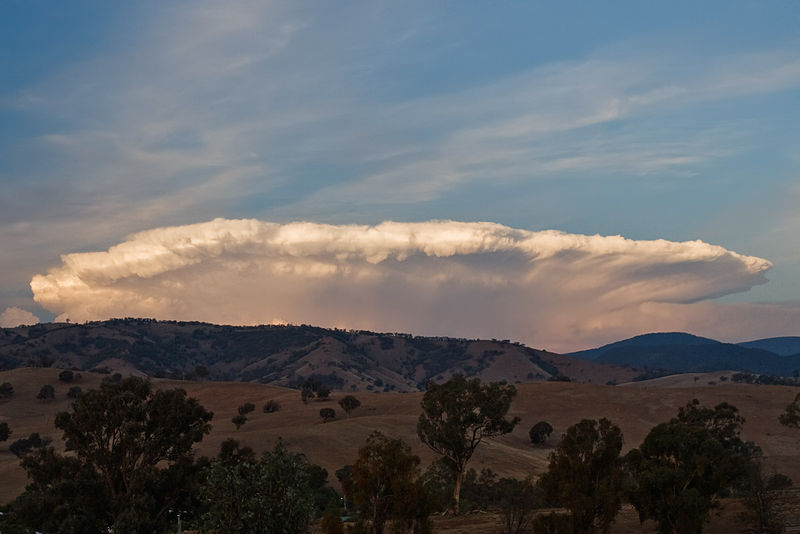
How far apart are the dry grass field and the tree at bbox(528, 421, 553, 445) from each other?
135 centimetres

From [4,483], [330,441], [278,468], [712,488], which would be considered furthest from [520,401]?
[278,468]

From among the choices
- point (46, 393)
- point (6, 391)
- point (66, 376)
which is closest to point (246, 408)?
Answer: point (46, 393)

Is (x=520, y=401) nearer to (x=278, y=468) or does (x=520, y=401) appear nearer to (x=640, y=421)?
(x=640, y=421)

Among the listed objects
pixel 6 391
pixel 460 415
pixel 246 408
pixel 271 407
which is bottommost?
pixel 271 407

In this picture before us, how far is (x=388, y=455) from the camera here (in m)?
37.4

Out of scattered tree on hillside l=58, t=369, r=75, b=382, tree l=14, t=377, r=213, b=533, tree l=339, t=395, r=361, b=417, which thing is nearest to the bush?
tree l=339, t=395, r=361, b=417

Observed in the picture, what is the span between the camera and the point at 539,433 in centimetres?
12044

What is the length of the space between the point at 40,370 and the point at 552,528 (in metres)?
175

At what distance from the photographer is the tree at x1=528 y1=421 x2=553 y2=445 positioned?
120m

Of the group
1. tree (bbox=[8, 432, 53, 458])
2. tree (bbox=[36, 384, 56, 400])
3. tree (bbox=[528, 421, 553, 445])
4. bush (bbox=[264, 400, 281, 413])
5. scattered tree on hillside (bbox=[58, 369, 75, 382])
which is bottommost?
tree (bbox=[528, 421, 553, 445])

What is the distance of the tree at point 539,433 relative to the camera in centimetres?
12050

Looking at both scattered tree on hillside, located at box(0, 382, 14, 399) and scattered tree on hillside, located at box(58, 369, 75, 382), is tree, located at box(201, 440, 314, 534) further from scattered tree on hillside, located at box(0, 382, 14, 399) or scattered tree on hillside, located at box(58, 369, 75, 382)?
scattered tree on hillside, located at box(58, 369, 75, 382)

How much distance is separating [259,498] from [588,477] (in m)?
23.5

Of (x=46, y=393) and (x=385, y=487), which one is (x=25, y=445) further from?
(x=385, y=487)
